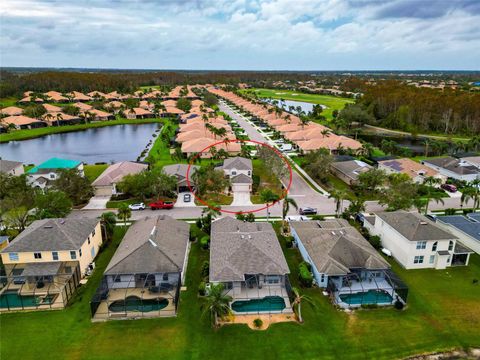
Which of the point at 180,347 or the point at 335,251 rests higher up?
the point at 335,251

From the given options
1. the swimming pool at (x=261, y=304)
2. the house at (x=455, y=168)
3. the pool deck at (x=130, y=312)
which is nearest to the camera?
the pool deck at (x=130, y=312)

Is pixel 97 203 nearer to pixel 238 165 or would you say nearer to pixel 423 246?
pixel 238 165

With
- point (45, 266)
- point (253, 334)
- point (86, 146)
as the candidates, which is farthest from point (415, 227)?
point (86, 146)

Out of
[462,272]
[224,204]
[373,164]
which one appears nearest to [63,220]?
[224,204]

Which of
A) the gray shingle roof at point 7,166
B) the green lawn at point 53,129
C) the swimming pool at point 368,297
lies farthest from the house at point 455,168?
the green lawn at point 53,129

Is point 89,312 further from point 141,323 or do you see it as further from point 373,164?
point 373,164

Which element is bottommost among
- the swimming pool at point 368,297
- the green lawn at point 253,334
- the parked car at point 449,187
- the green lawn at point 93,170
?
the green lawn at point 253,334

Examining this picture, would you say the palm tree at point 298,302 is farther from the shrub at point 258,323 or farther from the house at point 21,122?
the house at point 21,122
